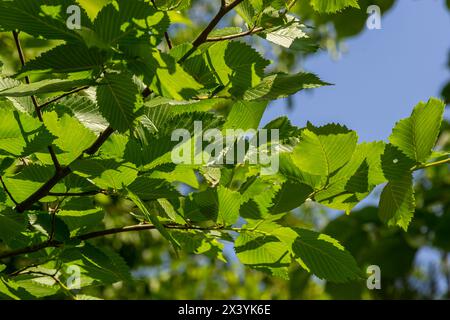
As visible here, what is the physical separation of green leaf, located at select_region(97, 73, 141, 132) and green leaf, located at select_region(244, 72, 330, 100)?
15 centimetres

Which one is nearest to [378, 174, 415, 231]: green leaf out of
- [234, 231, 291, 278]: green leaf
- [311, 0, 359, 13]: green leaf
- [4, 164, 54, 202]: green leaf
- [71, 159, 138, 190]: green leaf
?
[234, 231, 291, 278]: green leaf

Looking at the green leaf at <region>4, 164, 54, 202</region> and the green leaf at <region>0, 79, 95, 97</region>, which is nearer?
the green leaf at <region>0, 79, 95, 97</region>

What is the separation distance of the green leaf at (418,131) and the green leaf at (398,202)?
43mm

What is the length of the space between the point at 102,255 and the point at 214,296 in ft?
12.0

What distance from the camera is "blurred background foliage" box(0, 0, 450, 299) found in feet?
7.98

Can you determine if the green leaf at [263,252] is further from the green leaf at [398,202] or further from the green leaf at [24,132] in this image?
the green leaf at [24,132]

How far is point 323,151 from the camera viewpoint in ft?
2.67

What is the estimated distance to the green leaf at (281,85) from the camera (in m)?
0.78

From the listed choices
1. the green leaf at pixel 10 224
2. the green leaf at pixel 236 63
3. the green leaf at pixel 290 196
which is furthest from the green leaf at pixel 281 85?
the green leaf at pixel 10 224

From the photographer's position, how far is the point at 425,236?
267cm

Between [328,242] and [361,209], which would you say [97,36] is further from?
[361,209]

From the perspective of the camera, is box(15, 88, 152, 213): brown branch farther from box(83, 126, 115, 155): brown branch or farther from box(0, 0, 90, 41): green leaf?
box(0, 0, 90, 41): green leaf

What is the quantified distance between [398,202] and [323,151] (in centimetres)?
17

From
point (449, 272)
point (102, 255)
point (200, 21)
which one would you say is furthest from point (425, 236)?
point (200, 21)
